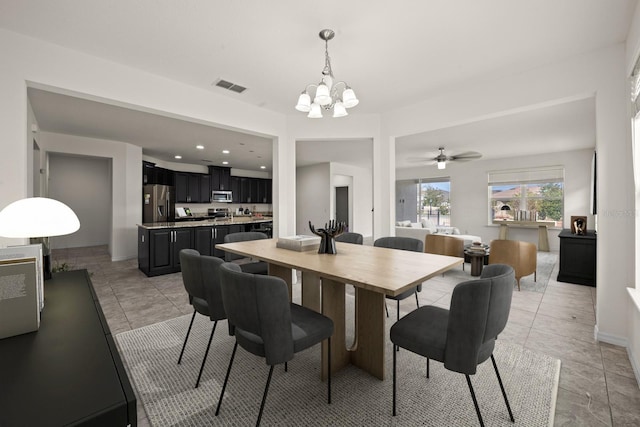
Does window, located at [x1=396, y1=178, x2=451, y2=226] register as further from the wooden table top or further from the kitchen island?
the wooden table top

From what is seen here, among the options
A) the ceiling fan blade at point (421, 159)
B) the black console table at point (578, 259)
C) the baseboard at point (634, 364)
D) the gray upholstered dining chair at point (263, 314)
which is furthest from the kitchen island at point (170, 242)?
the black console table at point (578, 259)

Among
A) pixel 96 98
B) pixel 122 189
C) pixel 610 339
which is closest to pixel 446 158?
pixel 610 339

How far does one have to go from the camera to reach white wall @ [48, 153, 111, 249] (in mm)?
6938

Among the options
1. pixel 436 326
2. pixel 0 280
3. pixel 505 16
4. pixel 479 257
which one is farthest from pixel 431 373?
pixel 479 257

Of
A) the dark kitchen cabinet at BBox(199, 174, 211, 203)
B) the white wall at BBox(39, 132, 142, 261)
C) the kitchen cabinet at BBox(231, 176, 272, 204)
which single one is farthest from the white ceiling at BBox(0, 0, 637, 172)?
the kitchen cabinet at BBox(231, 176, 272, 204)

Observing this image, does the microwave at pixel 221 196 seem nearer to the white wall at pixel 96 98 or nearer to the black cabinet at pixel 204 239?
the black cabinet at pixel 204 239

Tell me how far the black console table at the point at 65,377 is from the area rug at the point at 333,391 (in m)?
0.84

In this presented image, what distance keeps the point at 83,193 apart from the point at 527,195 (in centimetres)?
1173

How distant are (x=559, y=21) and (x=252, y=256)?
2.96 meters

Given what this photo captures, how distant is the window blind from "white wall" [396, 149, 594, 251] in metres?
0.11

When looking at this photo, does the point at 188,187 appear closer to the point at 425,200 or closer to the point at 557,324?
the point at 425,200

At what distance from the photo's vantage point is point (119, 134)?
5141 mm

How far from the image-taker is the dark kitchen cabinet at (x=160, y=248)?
4660mm

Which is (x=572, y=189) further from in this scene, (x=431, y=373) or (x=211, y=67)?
(x=211, y=67)
